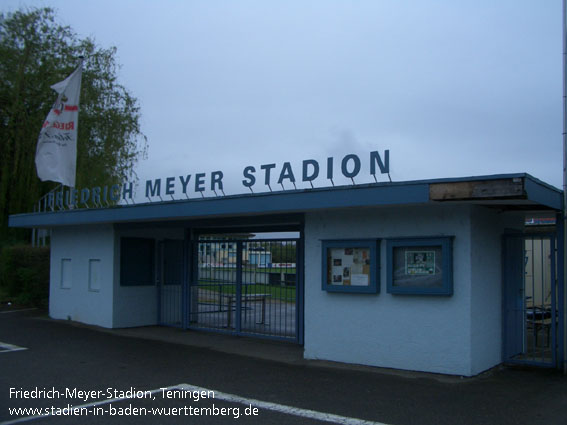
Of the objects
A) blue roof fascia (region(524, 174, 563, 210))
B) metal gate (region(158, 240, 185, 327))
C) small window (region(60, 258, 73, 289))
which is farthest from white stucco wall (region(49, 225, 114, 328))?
blue roof fascia (region(524, 174, 563, 210))

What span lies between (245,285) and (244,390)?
4.89 m

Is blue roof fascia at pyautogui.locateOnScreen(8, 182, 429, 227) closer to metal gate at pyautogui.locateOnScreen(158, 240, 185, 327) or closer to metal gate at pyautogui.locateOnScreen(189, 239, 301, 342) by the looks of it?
metal gate at pyautogui.locateOnScreen(189, 239, 301, 342)

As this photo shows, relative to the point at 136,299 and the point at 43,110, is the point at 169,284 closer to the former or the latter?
the point at 136,299

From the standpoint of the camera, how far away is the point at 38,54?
26.7 meters

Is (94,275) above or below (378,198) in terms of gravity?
below

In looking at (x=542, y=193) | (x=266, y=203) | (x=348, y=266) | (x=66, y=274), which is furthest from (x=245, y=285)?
(x=542, y=193)

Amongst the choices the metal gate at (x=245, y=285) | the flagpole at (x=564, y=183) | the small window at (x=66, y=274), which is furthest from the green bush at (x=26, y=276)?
the flagpole at (x=564, y=183)

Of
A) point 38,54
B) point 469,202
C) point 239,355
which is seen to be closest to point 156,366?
point 239,355

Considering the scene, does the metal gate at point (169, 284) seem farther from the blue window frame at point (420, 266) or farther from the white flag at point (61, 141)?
the blue window frame at point (420, 266)

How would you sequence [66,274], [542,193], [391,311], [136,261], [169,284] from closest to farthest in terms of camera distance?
[542,193], [391,311], [136,261], [169,284], [66,274]

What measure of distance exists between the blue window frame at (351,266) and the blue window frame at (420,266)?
1.01 ft

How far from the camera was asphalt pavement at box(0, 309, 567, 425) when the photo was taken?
21.6 ft

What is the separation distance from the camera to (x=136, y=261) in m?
14.9

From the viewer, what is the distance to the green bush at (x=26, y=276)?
19844 millimetres
